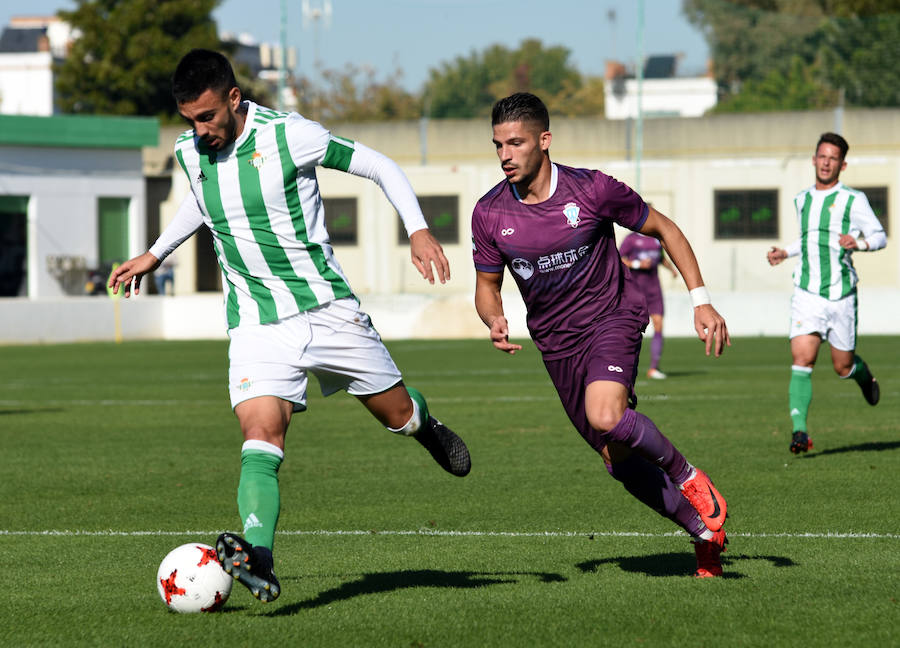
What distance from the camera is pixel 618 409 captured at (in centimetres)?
594

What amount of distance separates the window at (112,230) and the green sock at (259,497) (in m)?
38.6

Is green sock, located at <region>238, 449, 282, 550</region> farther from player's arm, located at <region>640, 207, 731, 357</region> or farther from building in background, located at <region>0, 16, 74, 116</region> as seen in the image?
building in background, located at <region>0, 16, 74, 116</region>

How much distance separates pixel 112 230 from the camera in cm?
4369

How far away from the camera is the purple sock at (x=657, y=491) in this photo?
610cm

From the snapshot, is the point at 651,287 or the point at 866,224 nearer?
the point at 866,224

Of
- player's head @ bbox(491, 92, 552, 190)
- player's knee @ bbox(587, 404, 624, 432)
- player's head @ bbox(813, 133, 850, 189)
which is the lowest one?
player's knee @ bbox(587, 404, 624, 432)

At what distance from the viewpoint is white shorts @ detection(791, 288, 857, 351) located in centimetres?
1072

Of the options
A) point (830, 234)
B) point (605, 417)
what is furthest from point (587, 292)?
point (830, 234)

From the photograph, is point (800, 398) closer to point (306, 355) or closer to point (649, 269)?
point (306, 355)

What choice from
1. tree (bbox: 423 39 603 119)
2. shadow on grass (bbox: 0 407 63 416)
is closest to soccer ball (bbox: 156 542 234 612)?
shadow on grass (bbox: 0 407 63 416)

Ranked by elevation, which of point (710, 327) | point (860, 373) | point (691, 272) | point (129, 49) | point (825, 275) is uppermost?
point (129, 49)

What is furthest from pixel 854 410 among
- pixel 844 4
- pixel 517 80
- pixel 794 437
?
pixel 517 80

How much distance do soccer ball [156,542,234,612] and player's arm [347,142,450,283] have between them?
1434 mm

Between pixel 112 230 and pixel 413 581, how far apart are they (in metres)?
39.1
